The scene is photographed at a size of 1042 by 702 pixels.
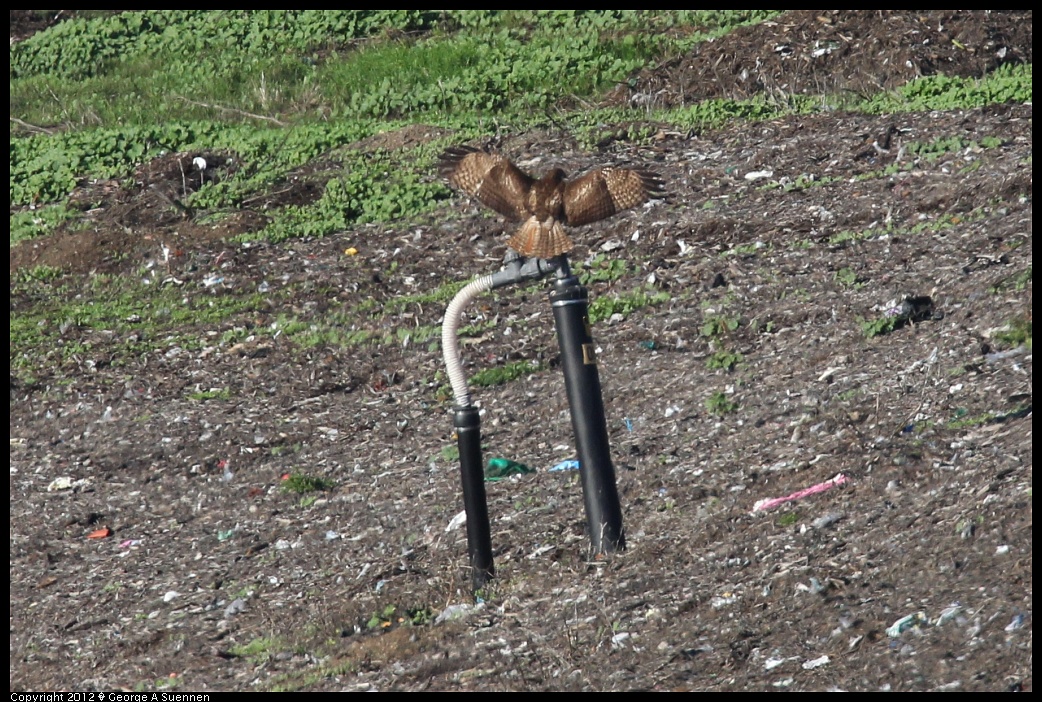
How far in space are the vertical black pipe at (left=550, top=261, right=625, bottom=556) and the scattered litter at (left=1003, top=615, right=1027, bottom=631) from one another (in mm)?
1516

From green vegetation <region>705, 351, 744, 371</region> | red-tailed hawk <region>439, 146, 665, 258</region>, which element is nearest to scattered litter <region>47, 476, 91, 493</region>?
red-tailed hawk <region>439, 146, 665, 258</region>

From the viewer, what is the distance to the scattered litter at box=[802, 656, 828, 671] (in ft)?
13.0

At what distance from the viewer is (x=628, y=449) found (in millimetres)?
6344

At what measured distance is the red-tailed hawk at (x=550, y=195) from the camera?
4.70m

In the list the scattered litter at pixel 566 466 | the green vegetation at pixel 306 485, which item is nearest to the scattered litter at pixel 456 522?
the scattered litter at pixel 566 466

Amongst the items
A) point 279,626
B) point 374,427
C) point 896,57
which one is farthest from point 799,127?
point 279,626

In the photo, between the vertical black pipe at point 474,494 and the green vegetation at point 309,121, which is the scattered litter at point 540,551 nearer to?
the vertical black pipe at point 474,494

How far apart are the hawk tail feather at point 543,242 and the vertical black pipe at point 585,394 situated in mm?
88

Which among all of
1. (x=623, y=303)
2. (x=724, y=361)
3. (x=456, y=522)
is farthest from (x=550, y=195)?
(x=623, y=303)

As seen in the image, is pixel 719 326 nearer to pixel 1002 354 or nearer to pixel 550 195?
pixel 1002 354

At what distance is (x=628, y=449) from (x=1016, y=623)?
2.63m

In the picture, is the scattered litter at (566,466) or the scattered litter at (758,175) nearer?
the scattered litter at (566,466)

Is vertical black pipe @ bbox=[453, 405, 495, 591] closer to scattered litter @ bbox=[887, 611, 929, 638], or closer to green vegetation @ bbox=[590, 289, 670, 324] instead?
scattered litter @ bbox=[887, 611, 929, 638]
